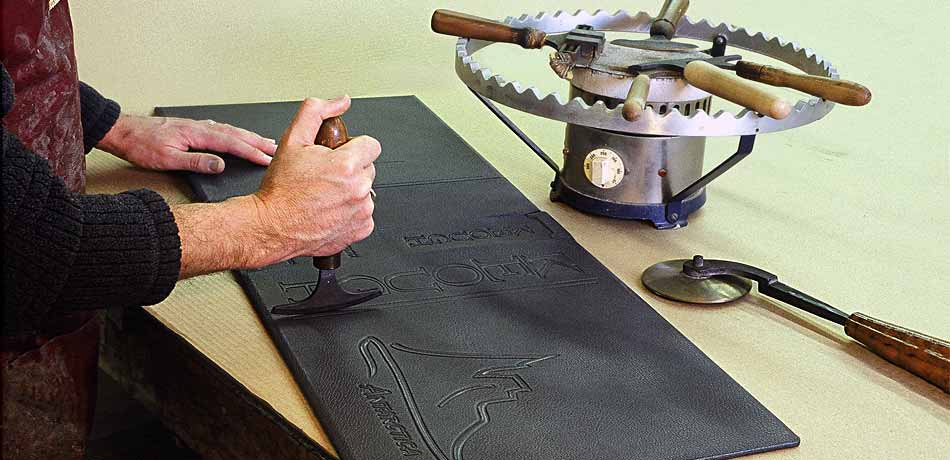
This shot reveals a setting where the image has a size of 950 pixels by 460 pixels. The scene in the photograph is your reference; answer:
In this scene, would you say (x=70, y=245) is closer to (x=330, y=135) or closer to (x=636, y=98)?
(x=330, y=135)

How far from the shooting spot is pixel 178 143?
60.6 inches

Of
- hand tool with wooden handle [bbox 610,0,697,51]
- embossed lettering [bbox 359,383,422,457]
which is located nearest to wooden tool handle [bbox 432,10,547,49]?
hand tool with wooden handle [bbox 610,0,697,51]

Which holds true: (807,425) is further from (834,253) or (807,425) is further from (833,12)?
(833,12)

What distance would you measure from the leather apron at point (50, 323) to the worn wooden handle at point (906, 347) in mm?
876

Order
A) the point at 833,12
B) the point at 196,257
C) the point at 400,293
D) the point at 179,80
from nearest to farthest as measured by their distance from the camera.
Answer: the point at 196,257 → the point at 400,293 → the point at 179,80 → the point at 833,12

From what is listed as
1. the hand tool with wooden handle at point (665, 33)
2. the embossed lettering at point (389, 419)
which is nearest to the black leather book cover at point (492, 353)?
the embossed lettering at point (389, 419)

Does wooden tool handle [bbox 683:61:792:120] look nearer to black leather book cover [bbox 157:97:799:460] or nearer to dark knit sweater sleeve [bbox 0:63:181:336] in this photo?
black leather book cover [bbox 157:97:799:460]

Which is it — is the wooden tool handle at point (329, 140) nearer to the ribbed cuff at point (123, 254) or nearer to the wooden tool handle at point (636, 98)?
the ribbed cuff at point (123, 254)

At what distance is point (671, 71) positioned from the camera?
4.21ft

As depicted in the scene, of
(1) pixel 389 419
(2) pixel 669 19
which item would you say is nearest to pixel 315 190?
(1) pixel 389 419

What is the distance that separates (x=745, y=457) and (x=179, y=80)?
134cm

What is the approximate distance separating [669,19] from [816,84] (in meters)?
0.41

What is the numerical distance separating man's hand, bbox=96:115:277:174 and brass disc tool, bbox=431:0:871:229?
354 millimetres

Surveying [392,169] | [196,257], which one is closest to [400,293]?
[196,257]
